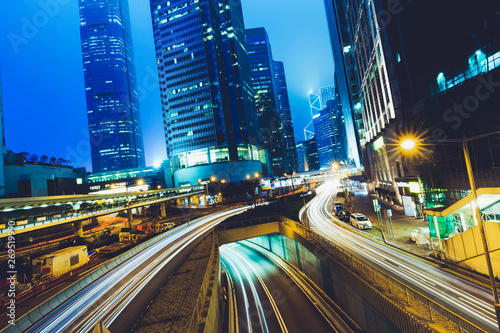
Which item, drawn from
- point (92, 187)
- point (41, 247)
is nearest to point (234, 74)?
point (92, 187)

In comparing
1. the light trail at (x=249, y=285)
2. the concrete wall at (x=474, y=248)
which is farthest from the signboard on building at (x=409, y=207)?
the light trail at (x=249, y=285)

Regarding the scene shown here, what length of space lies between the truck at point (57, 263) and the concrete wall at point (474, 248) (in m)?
32.2

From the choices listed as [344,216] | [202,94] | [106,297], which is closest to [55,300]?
[106,297]

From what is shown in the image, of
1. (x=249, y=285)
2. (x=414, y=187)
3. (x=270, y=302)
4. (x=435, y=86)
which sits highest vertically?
(x=435, y=86)

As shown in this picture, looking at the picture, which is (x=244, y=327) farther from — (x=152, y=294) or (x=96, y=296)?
(x=96, y=296)

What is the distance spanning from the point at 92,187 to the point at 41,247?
91941 mm

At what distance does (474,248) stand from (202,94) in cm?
A: 11004

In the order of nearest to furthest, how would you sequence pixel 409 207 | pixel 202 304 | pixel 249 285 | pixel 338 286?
pixel 202 304, pixel 338 286, pixel 249 285, pixel 409 207

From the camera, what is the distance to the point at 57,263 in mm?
20969

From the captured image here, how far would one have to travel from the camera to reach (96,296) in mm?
14922

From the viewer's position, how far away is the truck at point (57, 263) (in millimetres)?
20469

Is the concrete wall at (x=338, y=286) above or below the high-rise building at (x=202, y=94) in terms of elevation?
below

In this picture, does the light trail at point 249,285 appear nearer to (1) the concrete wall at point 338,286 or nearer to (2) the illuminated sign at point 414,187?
(1) the concrete wall at point 338,286

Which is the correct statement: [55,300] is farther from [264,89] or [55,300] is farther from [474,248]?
[264,89]
